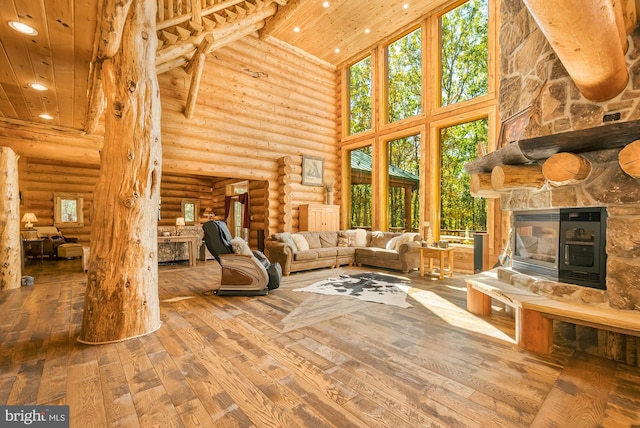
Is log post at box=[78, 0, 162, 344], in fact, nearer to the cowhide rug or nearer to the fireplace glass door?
the cowhide rug

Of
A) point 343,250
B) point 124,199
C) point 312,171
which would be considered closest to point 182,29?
point 124,199

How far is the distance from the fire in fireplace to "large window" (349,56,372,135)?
6198mm

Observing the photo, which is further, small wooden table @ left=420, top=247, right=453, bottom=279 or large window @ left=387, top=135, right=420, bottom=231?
large window @ left=387, top=135, right=420, bottom=231

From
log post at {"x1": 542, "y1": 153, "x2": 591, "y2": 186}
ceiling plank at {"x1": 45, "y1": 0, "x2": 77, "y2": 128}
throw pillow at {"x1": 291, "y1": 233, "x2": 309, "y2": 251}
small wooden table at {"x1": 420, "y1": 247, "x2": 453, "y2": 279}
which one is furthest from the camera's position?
throw pillow at {"x1": 291, "y1": 233, "x2": 309, "y2": 251}

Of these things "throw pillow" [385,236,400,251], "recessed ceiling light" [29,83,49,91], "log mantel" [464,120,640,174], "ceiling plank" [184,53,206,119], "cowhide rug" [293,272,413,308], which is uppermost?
"ceiling plank" [184,53,206,119]

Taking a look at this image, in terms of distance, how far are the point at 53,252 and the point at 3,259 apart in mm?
4490

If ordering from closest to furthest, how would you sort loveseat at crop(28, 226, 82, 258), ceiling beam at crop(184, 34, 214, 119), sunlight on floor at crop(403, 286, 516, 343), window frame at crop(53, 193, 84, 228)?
sunlight on floor at crop(403, 286, 516, 343)
ceiling beam at crop(184, 34, 214, 119)
loveseat at crop(28, 226, 82, 258)
window frame at crop(53, 193, 84, 228)

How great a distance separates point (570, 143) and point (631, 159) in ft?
1.28

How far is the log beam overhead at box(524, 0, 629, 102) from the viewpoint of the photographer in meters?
1.54

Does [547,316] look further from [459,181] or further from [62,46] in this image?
[62,46]

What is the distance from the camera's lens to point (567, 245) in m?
2.82

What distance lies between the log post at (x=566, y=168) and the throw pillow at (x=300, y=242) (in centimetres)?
483

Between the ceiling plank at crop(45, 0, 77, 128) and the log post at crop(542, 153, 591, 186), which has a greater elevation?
the ceiling plank at crop(45, 0, 77, 128)

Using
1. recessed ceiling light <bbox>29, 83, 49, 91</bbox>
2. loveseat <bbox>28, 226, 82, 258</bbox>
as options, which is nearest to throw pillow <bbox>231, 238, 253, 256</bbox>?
recessed ceiling light <bbox>29, 83, 49, 91</bbox>
